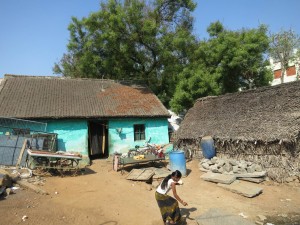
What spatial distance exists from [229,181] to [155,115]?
8.70 meters

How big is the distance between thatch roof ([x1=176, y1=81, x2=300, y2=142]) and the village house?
289cm

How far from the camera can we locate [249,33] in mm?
21781

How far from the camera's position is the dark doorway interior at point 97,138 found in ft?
54.7

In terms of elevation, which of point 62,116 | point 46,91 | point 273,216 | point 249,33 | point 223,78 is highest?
point 249,33

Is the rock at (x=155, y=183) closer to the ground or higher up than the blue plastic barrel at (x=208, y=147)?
closer to the ground

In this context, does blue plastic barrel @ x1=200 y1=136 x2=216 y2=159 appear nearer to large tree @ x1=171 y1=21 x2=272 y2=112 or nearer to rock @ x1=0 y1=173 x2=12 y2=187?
large tree @ x1=171 y1=21 x2=272 y2=112

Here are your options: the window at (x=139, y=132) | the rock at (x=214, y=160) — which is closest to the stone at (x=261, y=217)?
the rock at (x=214, y=160)

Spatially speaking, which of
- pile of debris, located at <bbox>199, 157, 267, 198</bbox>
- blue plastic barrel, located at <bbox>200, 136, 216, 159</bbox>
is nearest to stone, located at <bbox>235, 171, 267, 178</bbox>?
pile of debris, located at <bbox>199, 157, 267, 198</bbox>

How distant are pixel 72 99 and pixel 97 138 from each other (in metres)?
3.20

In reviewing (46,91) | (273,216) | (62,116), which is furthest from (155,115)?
(273,216)

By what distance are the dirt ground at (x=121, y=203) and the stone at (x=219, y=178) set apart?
239 mm

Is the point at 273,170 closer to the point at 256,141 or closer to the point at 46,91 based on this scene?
the point at 256,141

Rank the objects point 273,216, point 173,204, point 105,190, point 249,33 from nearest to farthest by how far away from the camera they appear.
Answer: point 173,204
point 273,216
point 105,190
point 249,33

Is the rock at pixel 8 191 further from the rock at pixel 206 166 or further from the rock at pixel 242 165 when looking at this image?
the rock at pixel 242 165
